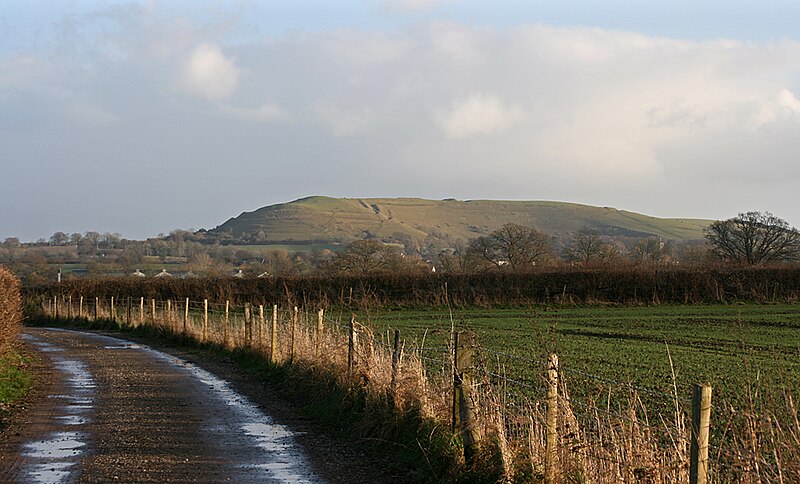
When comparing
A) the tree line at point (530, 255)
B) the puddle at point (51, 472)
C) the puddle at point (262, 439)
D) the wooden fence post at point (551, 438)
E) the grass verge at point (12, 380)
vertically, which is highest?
the tree line at point (530, 255)

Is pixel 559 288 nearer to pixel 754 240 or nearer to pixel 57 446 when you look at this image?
pixel 754 240

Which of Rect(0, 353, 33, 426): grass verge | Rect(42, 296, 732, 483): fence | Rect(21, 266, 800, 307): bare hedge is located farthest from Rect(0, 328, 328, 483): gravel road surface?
Rect(21, 266, 800, 307): bare hedge

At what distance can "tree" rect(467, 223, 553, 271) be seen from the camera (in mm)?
84000

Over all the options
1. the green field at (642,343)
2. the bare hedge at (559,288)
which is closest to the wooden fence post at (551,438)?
the green field at (642,343)

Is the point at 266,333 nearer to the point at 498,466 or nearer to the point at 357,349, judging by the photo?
the point at 357,349

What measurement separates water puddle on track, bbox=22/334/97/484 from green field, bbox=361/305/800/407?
14.7 feet

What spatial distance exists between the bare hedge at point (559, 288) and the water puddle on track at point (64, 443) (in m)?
41.7

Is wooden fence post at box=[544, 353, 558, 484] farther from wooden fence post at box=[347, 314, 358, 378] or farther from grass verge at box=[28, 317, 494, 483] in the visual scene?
wooden fence post at box=[347, 314, 358, 378]

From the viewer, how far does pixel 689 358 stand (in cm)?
2555

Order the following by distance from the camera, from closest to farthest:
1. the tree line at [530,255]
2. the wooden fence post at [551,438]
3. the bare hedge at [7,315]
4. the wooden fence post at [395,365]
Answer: the wooden fence post at [551,438]
the wooden fence post at [395,365]
the bare hedge at [7,315]
the tree line at [530,255]

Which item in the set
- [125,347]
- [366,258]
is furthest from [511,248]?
[125,347]

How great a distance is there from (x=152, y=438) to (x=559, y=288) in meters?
49.9

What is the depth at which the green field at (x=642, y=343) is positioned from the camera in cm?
1317

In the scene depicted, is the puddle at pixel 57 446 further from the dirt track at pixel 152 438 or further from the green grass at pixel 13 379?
the green grass at pixel 13 379
